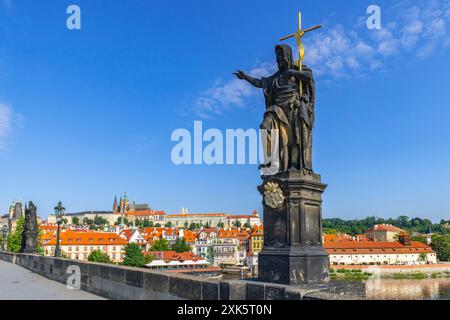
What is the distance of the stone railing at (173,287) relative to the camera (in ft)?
13.6

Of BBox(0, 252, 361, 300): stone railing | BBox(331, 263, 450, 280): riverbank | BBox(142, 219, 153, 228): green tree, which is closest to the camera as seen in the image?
BBox(0, 252, 361, 300): stone railing

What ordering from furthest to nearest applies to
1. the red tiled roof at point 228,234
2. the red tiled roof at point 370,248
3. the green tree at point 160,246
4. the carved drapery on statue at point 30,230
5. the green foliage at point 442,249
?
the red tiled roof at point 228,234
the green foliage at point 442,249
the red tiled roof at point 370,248
the green tree at point 160,246
the carved drapery on statue at point 30,230

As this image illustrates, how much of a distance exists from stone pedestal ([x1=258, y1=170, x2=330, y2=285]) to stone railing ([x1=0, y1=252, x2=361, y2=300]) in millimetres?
290

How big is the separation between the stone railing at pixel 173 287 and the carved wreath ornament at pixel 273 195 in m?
0.91

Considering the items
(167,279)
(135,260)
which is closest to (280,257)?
(167,279)

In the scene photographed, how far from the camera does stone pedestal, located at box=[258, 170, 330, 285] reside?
463 cm

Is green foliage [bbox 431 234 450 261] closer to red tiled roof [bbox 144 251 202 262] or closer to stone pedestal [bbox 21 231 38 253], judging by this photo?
red tiled roof [bbox 144 251 202 262]

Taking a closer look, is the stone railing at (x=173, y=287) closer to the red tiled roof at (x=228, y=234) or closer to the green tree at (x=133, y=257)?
the green tree at (x=133, y=257)

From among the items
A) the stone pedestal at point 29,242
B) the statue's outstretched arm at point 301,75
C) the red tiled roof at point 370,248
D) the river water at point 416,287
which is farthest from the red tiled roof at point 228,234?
the statue's outstretched arm at point 301,75

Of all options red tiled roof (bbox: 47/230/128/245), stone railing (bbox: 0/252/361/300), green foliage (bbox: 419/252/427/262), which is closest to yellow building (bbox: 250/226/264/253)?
red tiled roof (bbox: 47/230/128/245)

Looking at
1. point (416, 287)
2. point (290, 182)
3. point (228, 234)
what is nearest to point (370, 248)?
point (416, 287)

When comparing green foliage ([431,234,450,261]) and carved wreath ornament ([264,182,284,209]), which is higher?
carved wreath ornament ([264,182,284,209])

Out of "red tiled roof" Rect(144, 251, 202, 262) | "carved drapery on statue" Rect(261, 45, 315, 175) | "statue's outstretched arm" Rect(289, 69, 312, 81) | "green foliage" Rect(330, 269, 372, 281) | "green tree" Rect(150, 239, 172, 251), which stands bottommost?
"green foliage" Rect(330, 269, 372, 281)
